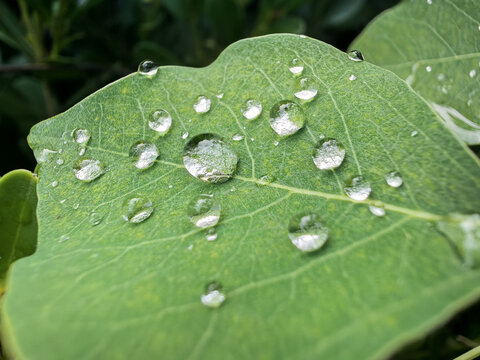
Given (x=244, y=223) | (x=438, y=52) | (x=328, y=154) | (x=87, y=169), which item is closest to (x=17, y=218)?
(x=87, y=169)

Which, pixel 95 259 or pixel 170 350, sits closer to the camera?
pixel 170 350

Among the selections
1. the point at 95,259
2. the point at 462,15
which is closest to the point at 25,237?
the point at 95,259

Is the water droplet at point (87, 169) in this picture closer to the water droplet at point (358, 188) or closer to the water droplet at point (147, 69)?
the water droplet at point (147, 69)

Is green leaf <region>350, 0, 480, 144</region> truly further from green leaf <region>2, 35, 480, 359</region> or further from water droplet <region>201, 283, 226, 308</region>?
water droplet <region>201, 283, 226, 308</region>

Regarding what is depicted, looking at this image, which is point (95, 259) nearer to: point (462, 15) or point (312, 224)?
point (312, 224)

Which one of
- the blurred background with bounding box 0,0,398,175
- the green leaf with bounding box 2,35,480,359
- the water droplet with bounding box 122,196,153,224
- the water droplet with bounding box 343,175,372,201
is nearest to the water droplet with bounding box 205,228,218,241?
the green leaf with bounding box 2,35,480,359
